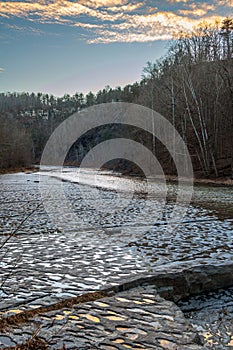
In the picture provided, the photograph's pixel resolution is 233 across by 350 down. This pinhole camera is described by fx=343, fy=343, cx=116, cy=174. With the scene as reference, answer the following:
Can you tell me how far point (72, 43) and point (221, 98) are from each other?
47.8 feet

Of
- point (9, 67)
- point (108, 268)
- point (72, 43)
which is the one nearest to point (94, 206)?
point (108, 268)

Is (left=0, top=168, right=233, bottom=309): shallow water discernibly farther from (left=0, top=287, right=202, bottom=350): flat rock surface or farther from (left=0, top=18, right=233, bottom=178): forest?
(left=0, top=18, right=233, bottom=178): forest

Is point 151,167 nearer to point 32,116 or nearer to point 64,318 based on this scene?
point 64,318

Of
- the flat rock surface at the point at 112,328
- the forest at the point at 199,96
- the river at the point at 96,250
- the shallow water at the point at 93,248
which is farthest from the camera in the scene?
the forest at the point at 199,96

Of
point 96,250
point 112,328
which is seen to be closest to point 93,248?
point 96,250

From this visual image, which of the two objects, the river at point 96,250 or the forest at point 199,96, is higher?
the forest at point 199,96

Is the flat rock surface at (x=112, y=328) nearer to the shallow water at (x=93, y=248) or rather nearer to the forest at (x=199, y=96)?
the shallow water at (x=93, y=248)

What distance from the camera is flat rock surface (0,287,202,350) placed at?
9.84ft

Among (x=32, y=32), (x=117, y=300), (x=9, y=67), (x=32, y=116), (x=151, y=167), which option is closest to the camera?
(x=117, y=300)

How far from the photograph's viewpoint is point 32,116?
5930 inches

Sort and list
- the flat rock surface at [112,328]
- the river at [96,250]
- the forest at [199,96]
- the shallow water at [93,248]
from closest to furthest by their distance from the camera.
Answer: the flat rock surface at [112,328] < the river at [96,250] < the shallow water at [93,248] < the forest at [199,96]

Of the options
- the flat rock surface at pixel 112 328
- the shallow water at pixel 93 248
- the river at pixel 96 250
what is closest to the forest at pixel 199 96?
the shallow water at pixel 93 248

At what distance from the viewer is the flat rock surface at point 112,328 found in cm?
300

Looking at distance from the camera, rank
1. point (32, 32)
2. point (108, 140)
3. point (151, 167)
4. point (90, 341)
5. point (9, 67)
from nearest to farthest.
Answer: point (90, 341)
point (32, 32)
point (9, 67)
point (151, 167)
point (108, 140)
